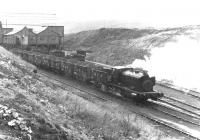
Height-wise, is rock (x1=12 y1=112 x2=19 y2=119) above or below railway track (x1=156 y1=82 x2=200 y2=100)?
above

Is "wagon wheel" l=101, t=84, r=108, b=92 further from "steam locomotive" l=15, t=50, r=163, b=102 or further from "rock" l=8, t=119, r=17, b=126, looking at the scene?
"rock" l=8, t=119, r=17, b=126

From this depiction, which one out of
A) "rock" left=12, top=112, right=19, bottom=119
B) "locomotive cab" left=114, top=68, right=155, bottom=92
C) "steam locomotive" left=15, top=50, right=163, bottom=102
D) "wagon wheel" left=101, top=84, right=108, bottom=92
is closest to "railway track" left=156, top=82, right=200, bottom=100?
"steam locomotive" left=15, top=50, right=163, bottom=102

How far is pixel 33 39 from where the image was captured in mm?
50375

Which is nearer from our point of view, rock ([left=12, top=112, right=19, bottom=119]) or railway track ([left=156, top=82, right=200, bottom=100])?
rock ([left=12, top=112, right=19, bottom=119])

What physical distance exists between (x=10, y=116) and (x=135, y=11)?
9776 cm

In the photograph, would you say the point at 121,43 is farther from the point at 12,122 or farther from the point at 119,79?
the point at 12,122

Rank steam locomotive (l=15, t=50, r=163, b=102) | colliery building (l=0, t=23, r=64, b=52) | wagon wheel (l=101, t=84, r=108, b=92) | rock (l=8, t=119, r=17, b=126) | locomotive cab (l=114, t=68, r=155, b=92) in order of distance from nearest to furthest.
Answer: rock (l=8, t=119, r=17, b=126) → steam locomotive (l=15, t=50, r=163, b=102) → locomotive cab (l=114, t=68, r=155, b=92) → wagon wheel (l=101, t=84, r=108, b=92) → colliery building (l=0, t=23, r=64, b=52)

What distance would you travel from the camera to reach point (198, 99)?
23.9 meters

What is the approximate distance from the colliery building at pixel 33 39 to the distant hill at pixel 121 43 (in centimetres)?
500

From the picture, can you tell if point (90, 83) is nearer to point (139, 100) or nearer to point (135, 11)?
point (139, 100)

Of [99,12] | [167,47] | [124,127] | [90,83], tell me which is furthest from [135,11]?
[124,127]

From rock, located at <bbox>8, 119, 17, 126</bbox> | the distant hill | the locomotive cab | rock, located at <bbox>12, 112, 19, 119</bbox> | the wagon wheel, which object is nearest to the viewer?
rock, located at <bbox>8, 119, 17, 126</bbox>

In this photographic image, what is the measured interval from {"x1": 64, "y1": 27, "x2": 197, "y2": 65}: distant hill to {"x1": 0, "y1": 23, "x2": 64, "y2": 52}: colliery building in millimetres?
5000

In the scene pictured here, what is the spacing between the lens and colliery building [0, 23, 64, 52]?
49938 millimetres
